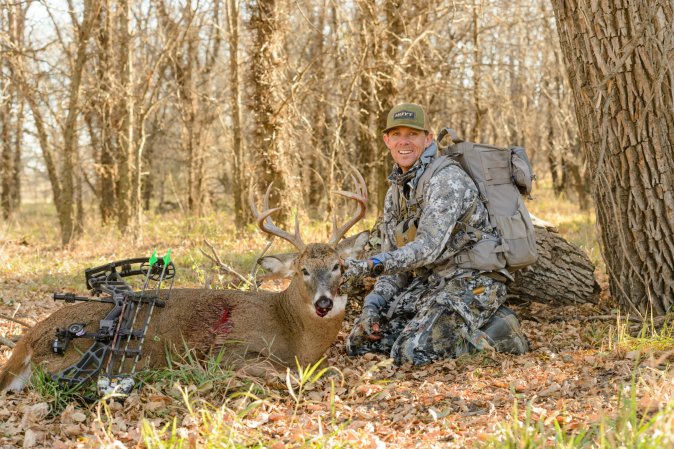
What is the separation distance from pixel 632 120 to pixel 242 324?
3248mm

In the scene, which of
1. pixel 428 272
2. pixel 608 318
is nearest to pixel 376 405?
pixel 428 272

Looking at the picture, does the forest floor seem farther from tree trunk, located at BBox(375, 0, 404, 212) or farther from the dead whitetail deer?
tree trunk, located at BBox(375, 0, 404, 212)

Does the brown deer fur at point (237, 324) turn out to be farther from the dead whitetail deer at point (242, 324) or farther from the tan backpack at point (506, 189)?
the tan backpack at point (506, 189)

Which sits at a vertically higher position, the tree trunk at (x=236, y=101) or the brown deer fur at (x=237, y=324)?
the tree trunk at (x=236, y=101)

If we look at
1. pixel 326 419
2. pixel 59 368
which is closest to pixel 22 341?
pixel 59 368

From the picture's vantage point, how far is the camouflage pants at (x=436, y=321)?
15.8 feet

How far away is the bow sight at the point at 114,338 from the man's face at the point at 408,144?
2020 millimetres

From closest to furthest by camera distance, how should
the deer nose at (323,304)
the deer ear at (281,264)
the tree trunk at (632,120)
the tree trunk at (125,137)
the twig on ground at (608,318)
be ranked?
the deer nose at (323,304)
the tree trunk at (632,120)
the deer ear at (281,264)
the twig on ground at (608,318)
the tree trunk at (125,137)

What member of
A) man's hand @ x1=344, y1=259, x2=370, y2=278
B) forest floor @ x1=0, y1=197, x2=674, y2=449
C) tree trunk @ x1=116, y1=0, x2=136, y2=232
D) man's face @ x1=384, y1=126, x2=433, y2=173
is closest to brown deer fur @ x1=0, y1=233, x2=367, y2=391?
man's hand @ x1=344, y1=259, x2=370, y2=278

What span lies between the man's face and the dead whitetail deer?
0.55 metres

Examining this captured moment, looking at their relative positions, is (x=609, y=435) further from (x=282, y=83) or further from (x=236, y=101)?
(x=236, y=101)

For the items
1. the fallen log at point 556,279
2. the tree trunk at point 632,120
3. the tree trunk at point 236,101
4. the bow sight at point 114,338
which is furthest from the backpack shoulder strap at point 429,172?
the tree trunk at point 236,101

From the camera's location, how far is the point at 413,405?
373cm

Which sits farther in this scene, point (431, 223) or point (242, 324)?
point (431, 223)
